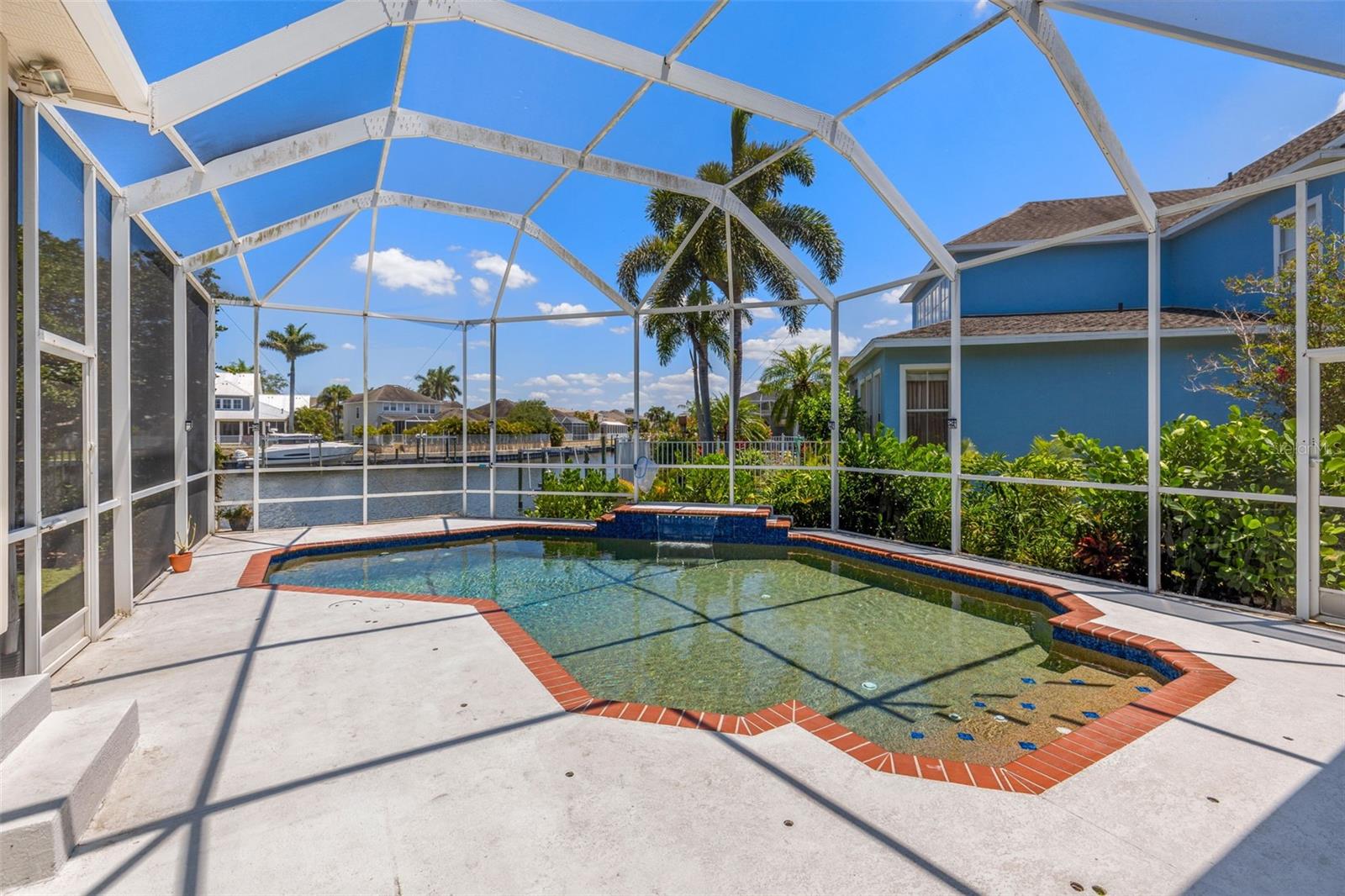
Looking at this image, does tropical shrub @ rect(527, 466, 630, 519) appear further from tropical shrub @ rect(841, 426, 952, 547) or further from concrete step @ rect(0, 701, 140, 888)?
concrete step @ rect(0, 701, 140, 888)

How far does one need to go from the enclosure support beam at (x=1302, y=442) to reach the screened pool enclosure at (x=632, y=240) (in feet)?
0.09

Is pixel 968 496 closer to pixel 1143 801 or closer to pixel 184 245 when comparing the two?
pixel 1143 801

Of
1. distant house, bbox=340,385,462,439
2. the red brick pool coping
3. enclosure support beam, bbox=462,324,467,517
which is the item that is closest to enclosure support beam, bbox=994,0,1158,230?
the red brick pool coping

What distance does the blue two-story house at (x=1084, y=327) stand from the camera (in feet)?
25.8

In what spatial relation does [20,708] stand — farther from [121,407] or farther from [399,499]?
[399,499]

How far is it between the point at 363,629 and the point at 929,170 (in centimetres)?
737

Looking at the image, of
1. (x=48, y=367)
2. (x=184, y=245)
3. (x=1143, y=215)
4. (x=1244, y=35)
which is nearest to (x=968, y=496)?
(x=1143, y=215)

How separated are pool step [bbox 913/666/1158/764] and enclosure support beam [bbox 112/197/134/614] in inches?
235

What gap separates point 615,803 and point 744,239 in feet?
37.8

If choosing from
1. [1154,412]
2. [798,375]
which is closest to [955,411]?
[1154,412]

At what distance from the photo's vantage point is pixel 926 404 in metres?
9.84

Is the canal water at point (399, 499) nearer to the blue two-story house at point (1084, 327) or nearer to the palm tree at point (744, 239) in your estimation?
the palm tree at point (744, 239)

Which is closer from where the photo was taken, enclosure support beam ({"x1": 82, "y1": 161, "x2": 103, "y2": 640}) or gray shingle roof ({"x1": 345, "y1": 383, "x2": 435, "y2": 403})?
enclosure support beam ({"x1": 82, "y1": 161, "x2": 103, "y2": 640})

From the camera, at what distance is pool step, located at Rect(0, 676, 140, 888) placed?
6.47ft
